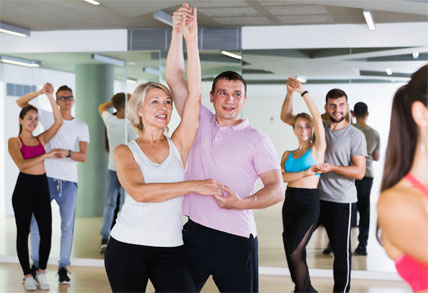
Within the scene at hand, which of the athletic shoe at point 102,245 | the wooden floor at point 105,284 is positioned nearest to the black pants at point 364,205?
the wooden floor at point 105,284

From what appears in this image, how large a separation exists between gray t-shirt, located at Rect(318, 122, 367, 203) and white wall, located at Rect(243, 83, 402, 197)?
749 millimetres

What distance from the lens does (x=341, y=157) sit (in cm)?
471

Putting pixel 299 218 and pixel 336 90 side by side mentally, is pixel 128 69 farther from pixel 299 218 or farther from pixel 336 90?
pixel 299 218

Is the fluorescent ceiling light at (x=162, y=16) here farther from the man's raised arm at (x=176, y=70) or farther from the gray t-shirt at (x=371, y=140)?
the man's raised arm at (x=176, y=70)

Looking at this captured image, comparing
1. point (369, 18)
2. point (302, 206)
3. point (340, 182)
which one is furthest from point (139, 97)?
point (369, 18)

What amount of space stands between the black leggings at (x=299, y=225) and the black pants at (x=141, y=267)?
2024mm

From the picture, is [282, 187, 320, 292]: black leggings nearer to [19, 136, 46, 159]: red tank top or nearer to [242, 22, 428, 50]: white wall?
[242, 22, 428, 50]: white wall

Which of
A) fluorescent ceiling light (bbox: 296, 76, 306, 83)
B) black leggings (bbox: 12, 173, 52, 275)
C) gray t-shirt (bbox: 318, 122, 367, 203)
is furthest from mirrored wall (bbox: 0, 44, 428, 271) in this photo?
gray t-shirt (bbox: 318, 122, 367, 203)

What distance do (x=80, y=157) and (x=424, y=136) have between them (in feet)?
14.5

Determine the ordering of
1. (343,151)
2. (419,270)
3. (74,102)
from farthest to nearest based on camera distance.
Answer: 1. (74,102)
2. (343,151)
3. (419,270)

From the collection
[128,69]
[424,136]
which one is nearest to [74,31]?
[128,69]

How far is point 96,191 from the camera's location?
6008 mm

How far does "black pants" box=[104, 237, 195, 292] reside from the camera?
8.16 ft

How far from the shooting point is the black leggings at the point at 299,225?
4.41 meters
